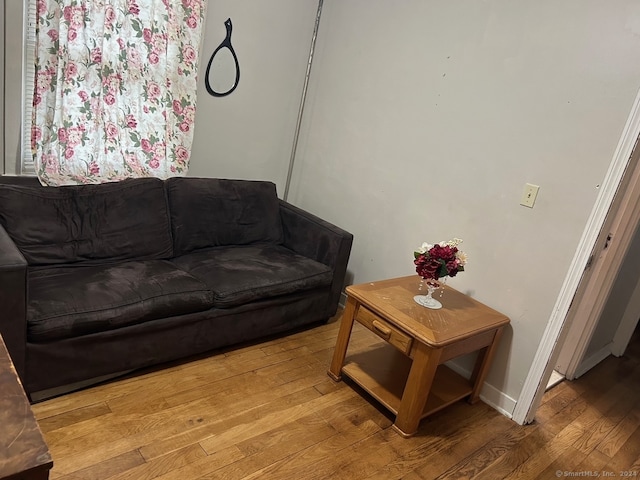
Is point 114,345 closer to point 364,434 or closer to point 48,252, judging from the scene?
point 48,252

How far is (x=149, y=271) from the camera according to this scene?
7.85ft

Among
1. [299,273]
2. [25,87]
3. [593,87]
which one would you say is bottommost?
[299,273]

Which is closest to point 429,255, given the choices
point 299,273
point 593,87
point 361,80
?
point 299,273

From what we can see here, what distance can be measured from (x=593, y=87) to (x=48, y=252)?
262 centimetres

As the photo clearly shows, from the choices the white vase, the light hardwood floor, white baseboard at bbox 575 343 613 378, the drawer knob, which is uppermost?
the white vase

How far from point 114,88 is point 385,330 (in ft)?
6.43

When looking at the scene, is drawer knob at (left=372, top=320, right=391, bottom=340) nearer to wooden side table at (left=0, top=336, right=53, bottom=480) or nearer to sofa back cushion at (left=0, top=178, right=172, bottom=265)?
sofa back cushion at (left=0, top=178, right=172, bottom=265)

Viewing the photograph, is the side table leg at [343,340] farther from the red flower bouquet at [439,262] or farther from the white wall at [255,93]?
the white wall at [255,93]

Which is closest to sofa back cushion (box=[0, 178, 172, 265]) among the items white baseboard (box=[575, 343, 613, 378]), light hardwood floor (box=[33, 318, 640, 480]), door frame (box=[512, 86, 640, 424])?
light hardwood floor (box=[33, 318, 640, 480])

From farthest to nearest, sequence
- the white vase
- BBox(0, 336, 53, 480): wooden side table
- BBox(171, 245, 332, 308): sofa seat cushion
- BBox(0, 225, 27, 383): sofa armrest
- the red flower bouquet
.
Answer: BBox(171, 245, 332, 308): sofa seat cushion → the white vase → the red flower bouquet → BBox(0, 225, 27, 383): sofa armrest → BBox(0, 336, 53, 480): wooden side table

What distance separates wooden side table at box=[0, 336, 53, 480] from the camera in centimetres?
79

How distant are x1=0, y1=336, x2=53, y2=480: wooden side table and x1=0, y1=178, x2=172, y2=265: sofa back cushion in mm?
1488

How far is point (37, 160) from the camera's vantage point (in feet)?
8.09

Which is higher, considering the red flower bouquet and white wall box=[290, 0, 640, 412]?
white wall box=[290, 0, 640, 412]
